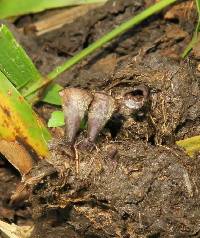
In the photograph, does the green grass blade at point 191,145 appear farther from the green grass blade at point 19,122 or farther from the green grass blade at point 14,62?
the green grass blade at point 14,62

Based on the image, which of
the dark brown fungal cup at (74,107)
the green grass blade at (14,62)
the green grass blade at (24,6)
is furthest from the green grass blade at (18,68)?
the green grass blade at (24,6)

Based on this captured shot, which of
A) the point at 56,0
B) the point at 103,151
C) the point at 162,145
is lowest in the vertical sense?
the point at 162,145

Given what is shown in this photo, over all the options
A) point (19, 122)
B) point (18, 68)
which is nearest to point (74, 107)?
point (19, 122)

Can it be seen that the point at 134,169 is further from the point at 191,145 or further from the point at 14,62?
the point at 14,62

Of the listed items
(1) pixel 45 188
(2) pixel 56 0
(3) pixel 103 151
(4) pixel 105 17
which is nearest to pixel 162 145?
(3) pixel 103 151

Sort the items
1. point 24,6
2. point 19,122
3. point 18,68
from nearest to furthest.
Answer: point 19,122, point 18,68, point 24,6

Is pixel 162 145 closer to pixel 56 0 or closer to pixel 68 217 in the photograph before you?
pixel 68 217

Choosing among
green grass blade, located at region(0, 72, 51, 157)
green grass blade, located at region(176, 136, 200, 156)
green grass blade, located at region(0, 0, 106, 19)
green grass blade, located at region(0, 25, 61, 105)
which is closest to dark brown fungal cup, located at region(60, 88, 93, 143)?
green grass blade, located at region(0, 72, 51, 157)
